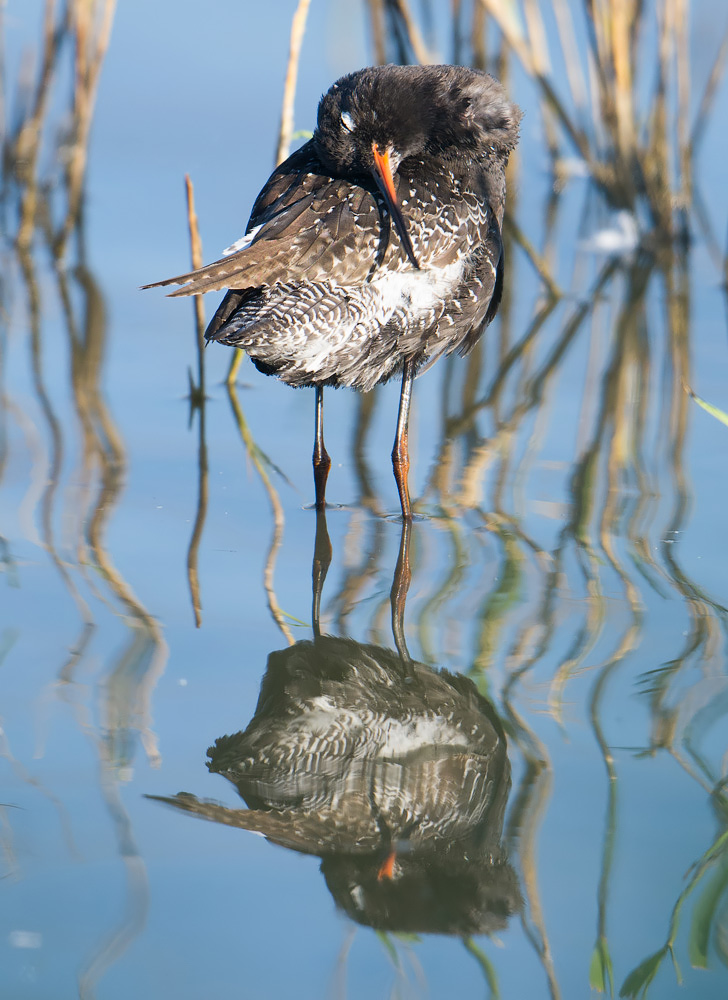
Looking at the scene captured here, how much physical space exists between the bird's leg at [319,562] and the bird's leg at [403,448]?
285 millimetres

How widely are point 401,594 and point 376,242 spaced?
1083mm

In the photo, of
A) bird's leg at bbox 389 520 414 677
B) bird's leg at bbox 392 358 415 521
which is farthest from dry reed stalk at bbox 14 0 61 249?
bird's leg at bbox 389 520 414 677

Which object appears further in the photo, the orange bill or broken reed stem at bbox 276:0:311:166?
broken reed stem at bbox 276:0:311:166

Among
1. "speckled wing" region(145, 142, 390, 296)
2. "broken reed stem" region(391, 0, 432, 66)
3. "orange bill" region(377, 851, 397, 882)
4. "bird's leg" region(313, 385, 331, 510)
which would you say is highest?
"broken reed stem" region(391, 0, 432, 66)

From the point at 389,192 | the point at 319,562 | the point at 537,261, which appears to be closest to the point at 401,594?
the point at 319,562

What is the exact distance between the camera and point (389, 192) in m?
3.50

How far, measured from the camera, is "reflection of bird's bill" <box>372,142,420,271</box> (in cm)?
345

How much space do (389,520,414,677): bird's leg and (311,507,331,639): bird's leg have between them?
0.73 ft

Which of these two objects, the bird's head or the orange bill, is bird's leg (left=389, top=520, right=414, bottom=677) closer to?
the orange bill

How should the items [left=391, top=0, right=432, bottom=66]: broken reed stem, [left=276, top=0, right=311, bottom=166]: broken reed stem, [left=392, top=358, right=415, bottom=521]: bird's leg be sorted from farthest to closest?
1. [left=391, top=0, right=432, bottom=66]: broken reed stem
2. [left=276, top=0, right=311, bottom=166]: broken reed stem
3. [left=392, top=358, right=415, bottom=521]: bird's leg

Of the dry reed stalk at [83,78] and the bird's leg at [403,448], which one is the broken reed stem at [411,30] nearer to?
the dry reed stalk at [83,78]

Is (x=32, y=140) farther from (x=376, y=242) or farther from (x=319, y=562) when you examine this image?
(x=319, y=562)

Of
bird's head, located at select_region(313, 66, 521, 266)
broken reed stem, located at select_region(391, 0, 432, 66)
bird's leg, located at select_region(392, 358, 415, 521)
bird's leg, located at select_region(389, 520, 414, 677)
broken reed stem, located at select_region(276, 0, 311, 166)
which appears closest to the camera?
bird's leg, located at select_region(389, 520, 414, 677)

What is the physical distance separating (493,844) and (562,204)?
5992 millimetres
